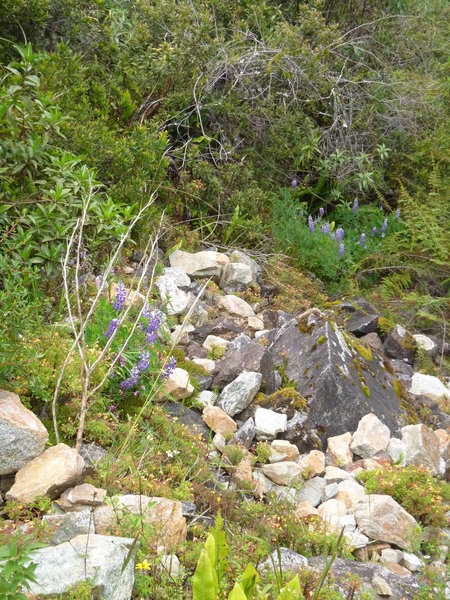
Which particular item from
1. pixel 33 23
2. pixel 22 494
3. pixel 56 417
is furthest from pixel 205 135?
pixel 22 494

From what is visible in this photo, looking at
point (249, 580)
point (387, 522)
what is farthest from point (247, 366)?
point (249, 580)

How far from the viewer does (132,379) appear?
4.29m

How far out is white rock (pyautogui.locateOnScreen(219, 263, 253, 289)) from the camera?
712 cm

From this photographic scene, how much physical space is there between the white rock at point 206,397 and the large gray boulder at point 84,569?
7.17ft

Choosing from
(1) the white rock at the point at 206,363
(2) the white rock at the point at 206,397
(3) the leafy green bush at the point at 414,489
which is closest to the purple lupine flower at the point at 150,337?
(2) the white rock at the point at 206,397

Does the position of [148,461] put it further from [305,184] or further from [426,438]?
[305,184]

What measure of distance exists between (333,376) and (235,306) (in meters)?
1.64

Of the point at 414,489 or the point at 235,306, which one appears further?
the point at 235,306

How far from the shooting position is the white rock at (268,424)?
481 centimetres

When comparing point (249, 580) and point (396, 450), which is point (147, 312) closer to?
point (396, 450)

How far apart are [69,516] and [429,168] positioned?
299 inches

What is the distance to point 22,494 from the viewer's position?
3.30m

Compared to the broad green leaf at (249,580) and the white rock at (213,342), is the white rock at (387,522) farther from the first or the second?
the white rock at (213,342)

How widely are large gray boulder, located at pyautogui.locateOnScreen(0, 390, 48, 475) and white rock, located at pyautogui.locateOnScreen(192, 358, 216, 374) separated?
2043mm
